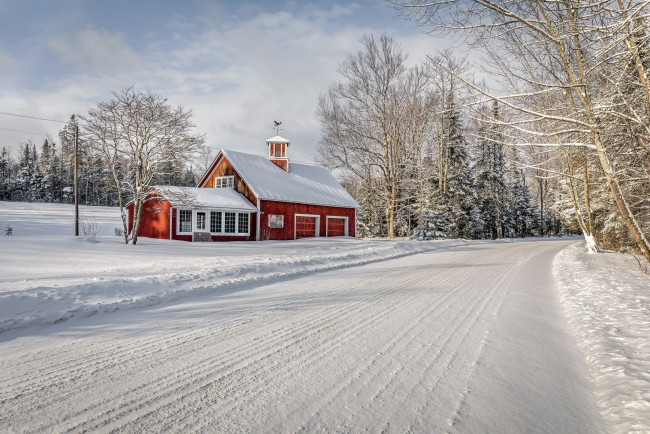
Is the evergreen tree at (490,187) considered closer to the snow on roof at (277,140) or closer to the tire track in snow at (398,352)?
the snow on roof at (277,140)

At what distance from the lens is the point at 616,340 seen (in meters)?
4.01

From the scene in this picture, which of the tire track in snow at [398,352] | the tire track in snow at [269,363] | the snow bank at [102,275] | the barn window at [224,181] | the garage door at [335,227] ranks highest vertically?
the barn window at [224,181]

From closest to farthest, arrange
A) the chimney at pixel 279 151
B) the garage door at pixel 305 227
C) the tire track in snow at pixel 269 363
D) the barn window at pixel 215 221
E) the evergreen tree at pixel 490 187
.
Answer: the tire track in snow at pixel 269 363
the barn window at pixel 215 221
the garage door at pixel 305 227
the chimney at pixel 279 151
the evergreen tree at pixel 490 187

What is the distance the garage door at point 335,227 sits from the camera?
91.1 feet

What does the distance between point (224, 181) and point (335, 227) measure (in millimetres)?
9322

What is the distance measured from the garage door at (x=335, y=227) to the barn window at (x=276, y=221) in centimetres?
461

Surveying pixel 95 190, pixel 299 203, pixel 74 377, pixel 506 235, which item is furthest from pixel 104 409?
pixel 95 190

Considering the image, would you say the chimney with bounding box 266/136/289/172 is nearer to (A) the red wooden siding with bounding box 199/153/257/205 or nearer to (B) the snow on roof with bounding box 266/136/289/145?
(B) the snow on roof with bounding box 266/136/289/145

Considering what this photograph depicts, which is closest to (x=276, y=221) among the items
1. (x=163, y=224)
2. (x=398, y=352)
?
(x=163, y=224)

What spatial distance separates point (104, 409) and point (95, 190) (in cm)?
7218

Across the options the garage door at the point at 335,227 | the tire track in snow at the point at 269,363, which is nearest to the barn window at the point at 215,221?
the garage door at the point at 335,227

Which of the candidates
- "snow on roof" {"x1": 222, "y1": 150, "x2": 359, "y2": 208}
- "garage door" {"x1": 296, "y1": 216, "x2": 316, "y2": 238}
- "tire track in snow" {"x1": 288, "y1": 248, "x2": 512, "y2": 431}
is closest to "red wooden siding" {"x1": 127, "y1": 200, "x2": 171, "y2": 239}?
"snow on roof" {"x1": 222, "y1": 150, "x2": 359, "y2": 208}

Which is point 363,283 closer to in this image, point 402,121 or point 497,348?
point 497,348

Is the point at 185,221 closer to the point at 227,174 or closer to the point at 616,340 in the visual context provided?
the point at 227,174
